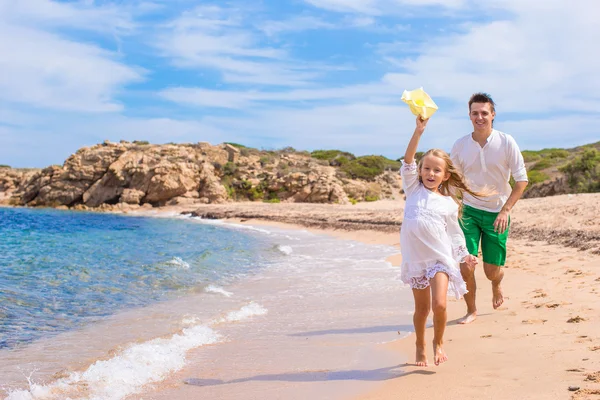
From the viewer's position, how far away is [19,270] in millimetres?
10352

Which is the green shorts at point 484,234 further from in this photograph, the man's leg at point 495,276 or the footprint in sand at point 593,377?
the footprint in sand at point 593,377

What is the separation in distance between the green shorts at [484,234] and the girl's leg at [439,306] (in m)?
1.32

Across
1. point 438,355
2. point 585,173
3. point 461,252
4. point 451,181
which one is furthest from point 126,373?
point 585,173

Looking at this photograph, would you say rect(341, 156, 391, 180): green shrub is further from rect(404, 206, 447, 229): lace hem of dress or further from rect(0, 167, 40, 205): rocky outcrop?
rect(404, 206, 447, 229): lace hem of dress

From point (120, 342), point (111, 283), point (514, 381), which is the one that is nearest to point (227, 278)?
point (111, 283)

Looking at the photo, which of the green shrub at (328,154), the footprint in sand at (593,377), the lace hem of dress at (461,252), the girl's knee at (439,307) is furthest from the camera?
the green shrub at (328,154)

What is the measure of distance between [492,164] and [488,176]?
121mm

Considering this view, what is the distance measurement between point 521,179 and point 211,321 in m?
3.67

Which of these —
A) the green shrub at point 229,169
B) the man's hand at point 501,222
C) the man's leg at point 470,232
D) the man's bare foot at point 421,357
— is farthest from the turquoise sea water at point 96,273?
the green shrub at point 229,169

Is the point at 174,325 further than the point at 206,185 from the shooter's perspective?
No

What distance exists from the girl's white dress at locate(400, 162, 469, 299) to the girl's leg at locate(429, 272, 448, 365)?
0.05 meters

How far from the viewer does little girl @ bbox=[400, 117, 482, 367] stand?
376cm

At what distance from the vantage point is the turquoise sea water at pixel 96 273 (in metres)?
6.59

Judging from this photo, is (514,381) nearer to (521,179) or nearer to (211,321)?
(521,179)
